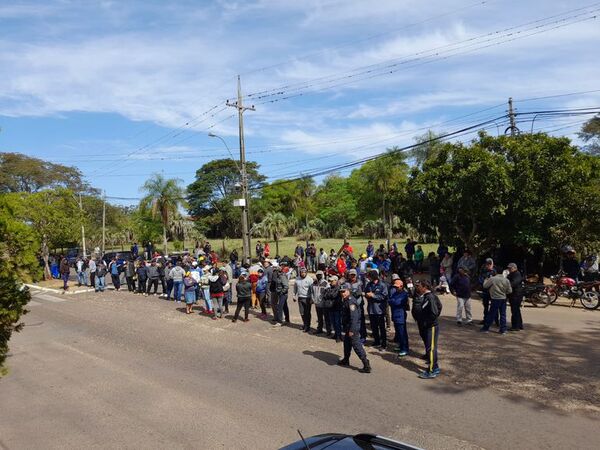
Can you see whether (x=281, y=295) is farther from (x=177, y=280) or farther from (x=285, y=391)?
(x=177, y=280)

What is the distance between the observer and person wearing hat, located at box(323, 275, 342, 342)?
11180 millimetres

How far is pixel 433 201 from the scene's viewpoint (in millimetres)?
19000

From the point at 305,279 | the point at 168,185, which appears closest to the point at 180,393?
the point at 305,279

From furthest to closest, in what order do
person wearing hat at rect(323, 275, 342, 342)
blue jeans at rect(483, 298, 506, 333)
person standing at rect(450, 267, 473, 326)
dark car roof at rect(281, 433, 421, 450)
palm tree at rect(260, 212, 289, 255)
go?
1. palm tree at rect(260, 212, 289, 255)
2. person standing at rect(450, 267, 473, 326)
3. blue jeans at rect(483, 298, 506, 333)
4. person wearing hat at rect(323, 275, 342, 342)
5. dark car roof at rect(281, 433, 421, 450)

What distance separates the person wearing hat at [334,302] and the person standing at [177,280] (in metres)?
8.01

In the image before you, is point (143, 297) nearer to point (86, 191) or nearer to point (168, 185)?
point (168, 185)

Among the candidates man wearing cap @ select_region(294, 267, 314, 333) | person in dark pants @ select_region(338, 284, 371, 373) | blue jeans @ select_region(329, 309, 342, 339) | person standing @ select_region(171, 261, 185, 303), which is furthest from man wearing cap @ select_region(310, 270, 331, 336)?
person standing @ select_region(171, 261, 185, 303)

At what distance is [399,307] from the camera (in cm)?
1008

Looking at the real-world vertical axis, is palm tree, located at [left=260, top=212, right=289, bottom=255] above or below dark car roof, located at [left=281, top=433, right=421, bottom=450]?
above

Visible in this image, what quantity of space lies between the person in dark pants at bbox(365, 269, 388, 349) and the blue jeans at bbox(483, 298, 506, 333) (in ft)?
9.35

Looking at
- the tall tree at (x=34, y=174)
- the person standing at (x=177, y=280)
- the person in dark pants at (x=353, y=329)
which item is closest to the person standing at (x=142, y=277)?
the person standing at (x=177, y=280)

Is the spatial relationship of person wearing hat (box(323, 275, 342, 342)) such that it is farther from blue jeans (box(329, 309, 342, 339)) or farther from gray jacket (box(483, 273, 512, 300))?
gray jacket (box(483, 273, 512, 300))

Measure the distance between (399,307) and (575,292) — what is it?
25.4 feet

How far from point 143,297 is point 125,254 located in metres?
11.7
